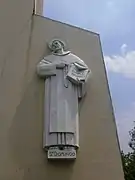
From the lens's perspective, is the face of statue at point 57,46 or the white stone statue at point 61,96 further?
the face of statue at point 57,46

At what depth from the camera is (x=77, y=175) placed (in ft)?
16.7

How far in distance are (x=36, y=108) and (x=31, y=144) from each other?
57 centimetres

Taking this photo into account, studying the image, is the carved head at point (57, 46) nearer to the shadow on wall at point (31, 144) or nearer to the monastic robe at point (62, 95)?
the monastic robe at point (62, 95)

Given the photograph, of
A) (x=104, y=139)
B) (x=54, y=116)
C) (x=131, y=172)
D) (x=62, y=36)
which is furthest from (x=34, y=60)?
(x=131, y=172)

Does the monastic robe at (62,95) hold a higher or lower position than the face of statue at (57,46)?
lower

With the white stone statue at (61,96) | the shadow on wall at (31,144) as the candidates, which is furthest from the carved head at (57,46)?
the shadow on wall at (31,144)

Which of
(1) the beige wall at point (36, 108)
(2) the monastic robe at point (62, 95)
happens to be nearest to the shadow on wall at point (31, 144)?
(1) the beige wall at point (36, 108)

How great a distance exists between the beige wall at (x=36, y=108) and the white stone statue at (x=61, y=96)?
0.44 feet

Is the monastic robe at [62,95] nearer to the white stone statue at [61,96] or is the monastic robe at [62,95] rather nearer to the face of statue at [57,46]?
the white stone statue at [61,96]

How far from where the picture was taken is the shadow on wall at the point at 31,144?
505cm

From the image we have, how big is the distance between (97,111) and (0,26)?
2181 millimetres

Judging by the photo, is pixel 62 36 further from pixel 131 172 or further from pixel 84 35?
pixel 131 172

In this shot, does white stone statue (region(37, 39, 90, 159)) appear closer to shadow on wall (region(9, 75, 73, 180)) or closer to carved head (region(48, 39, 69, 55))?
carved head (region(48, 39, 69, 55))

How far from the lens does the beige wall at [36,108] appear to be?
16.7ft
